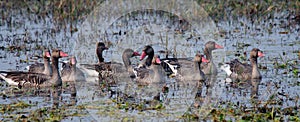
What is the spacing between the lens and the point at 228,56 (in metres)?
15.7

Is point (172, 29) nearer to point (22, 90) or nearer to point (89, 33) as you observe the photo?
point (89, 33)

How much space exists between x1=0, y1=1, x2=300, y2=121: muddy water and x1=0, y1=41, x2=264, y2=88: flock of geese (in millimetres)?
282

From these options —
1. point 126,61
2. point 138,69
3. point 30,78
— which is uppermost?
point 126,61

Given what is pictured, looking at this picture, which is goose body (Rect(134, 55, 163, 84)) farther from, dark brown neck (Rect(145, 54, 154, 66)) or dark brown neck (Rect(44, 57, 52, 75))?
dark brown neck (Rect(44, 57, 52, 75))

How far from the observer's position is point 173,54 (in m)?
16.2

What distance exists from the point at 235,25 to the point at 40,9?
6555 mm

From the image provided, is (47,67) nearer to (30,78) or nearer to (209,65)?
(30,78)

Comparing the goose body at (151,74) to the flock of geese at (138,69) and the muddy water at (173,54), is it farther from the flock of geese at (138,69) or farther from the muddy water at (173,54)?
the muddy water at (173,54)

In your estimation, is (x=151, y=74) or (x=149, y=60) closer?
(x=151, y=74)

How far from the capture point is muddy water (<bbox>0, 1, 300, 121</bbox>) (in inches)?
425

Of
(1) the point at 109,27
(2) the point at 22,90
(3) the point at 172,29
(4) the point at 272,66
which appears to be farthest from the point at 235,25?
(2) the point at 22,90

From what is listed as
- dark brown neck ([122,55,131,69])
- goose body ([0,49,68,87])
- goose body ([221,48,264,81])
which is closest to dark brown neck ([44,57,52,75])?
goose body ([0,49,68,87])

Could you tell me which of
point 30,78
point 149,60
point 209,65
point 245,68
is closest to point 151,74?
point 149,60

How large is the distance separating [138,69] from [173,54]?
2074mm
